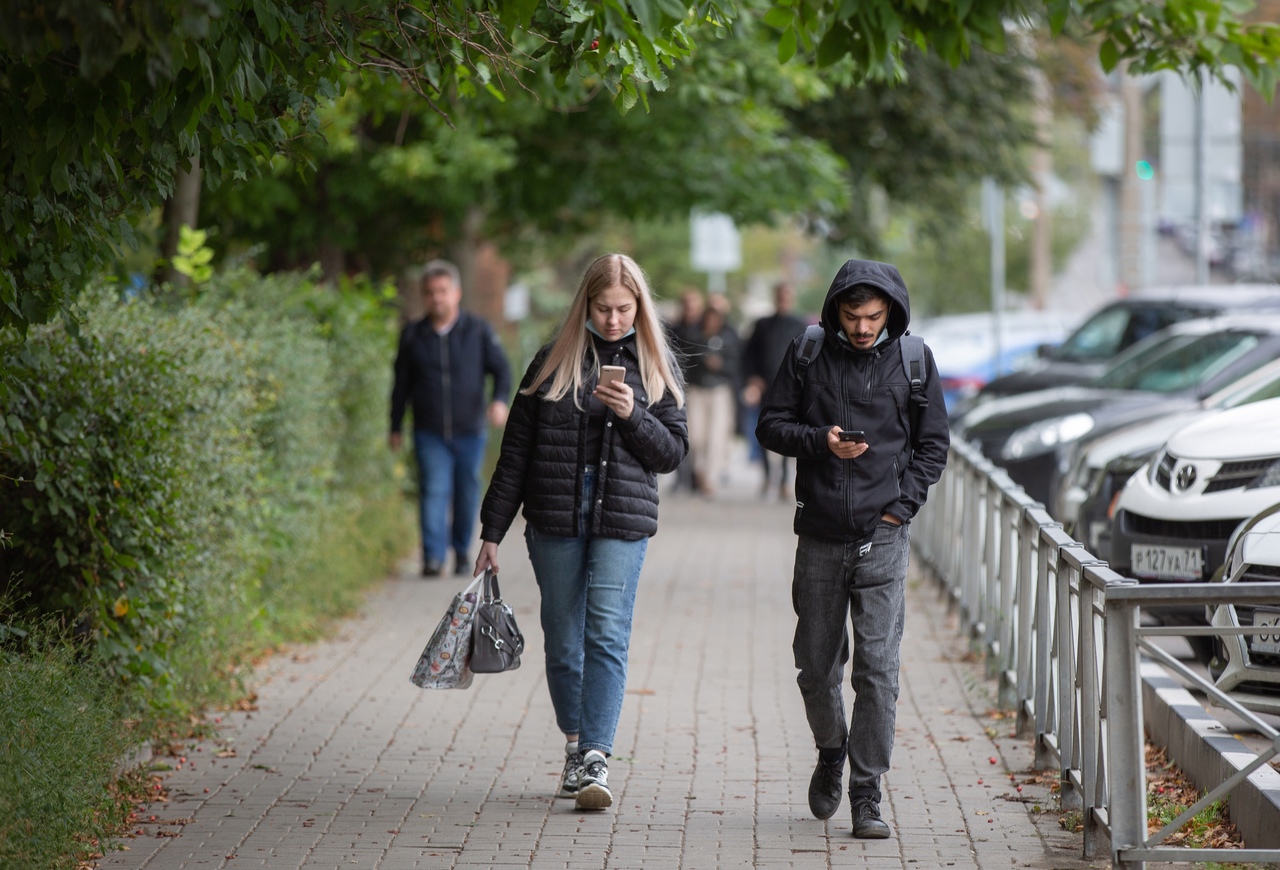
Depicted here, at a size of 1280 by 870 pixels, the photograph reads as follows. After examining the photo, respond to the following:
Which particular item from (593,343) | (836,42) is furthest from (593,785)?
(836,42)

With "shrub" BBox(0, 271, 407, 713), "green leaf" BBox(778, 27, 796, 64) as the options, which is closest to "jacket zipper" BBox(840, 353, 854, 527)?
"green leaf" BBox(778, 27, 796, 64)

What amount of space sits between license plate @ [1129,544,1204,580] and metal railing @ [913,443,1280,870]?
60 centimetres

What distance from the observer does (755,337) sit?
17016 mm

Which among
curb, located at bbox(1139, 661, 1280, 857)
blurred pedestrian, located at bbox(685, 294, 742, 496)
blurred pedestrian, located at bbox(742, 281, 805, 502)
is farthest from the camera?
blurred pedestrian, located at bbox(685, 294, 742, 496)

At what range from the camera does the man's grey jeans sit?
5.40m

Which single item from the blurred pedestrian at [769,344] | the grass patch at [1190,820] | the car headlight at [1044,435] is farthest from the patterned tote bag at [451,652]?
the blurred pedestrian at [769,344]

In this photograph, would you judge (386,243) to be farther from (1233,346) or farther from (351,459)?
(1233,346)

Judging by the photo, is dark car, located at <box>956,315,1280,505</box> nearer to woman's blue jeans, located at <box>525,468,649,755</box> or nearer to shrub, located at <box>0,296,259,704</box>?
woman's blue jeans, located at <box>525,468,649,755</box>

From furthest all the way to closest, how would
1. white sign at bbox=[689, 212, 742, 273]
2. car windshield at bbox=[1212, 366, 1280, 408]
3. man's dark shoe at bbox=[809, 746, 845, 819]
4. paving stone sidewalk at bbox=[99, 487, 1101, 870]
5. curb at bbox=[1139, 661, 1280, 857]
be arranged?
white sign at bbox=[689, 212, 742, 273]
car windshield at bbox=[1212, 366, 1280, 408]
man's dark shoe at bbox=[809, 746, 845, 819]
paving stone sidewalk at bbox=[99, 487, 1101, 870]
curb at bbox=[1139, 661, 1280, 857]

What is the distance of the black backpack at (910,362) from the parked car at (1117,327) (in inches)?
377

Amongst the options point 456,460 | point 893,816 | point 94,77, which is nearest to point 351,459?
point 456,460

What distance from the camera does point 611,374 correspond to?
5645 mm

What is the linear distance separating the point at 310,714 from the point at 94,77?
4.34 metres

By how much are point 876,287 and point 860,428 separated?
443 mm
